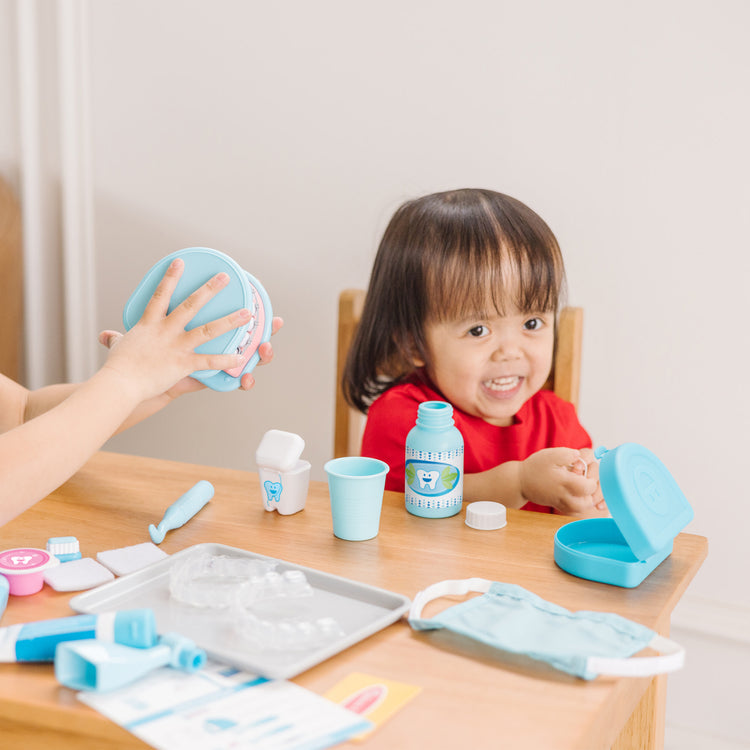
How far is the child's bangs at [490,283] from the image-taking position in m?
1.18

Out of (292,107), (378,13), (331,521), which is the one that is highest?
(378,13)

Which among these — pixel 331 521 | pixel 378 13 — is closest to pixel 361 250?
pixel 378 13

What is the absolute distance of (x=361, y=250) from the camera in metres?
1.68

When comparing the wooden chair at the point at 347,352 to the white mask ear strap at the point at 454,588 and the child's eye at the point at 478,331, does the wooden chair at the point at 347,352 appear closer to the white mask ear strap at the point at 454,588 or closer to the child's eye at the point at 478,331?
the child's eye at the point at 478,331

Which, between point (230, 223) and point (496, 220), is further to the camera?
point (230, 223)

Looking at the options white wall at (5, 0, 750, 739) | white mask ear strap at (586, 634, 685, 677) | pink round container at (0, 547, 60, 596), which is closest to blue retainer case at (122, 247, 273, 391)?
pink round container at (0, 547, 60, 596)

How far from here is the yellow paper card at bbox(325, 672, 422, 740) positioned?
0.61 metres

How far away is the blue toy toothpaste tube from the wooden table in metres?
0.01

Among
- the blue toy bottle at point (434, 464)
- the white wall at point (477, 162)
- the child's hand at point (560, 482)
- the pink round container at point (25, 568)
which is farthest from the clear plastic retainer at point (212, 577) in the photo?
the white wall at point (477, 162)

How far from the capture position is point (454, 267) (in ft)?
3.90

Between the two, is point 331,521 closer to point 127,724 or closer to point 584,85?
point 127,724

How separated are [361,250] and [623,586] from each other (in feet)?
3.27

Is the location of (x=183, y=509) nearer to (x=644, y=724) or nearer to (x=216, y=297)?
(x=216, y=297)

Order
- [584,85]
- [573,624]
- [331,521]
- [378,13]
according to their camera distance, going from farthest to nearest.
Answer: [378,13]
[584,85]
[331,521]
[573,624]
